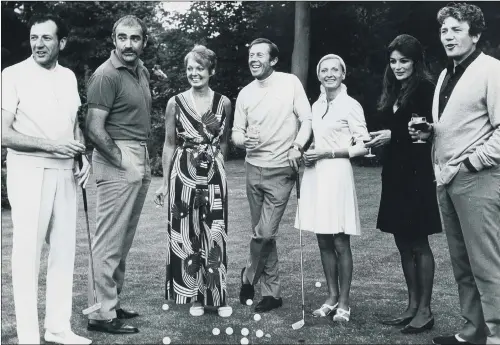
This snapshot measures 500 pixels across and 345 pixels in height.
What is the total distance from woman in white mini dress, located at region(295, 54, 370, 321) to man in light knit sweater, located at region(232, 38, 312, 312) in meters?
0.24

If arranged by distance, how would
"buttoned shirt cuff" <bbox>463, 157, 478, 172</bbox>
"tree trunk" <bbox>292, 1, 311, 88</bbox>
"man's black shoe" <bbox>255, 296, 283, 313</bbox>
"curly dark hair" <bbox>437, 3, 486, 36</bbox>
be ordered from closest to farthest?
"buttoned shirt cuff" <bbox>463, 157, 478, 172</bbox> < "curly dark hair" <bbox>437, 3, 486, 36</bbox> < "man's black shoe" <bbox>255, 296, 283, 313</bbox> < "tree trunk" <bbox>292, 1, 311, 88</bbox>

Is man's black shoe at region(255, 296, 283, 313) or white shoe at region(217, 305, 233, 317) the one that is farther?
man's black shoe at region(255, 296, 283, 313)

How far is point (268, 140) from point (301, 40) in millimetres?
13231

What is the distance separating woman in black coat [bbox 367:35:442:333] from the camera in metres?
4.57

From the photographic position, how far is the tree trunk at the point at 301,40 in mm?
17656

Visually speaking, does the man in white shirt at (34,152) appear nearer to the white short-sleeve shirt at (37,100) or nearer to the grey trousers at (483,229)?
the white short-sleeve shirt at (37,100)

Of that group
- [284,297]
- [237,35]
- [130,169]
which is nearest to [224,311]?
[284,297]

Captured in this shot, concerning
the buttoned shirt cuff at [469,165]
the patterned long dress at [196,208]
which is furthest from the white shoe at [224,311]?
the buttoned shirt cuff at [469,165]

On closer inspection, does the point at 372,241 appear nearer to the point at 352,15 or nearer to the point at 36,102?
the point at 36,102

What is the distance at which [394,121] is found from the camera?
4.66 m

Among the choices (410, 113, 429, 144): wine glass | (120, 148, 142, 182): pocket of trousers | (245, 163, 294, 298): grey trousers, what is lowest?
(245, 163, 294, 298): grey trousers

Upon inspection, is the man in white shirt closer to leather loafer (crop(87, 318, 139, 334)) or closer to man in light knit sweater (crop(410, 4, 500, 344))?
leather loafer (crop(87, 318, 139, 334))

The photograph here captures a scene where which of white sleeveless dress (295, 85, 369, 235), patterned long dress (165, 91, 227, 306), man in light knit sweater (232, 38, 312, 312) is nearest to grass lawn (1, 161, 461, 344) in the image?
patterned long dress (165, 91, 227, 306)

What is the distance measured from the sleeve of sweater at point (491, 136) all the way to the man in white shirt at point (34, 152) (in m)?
2.55
